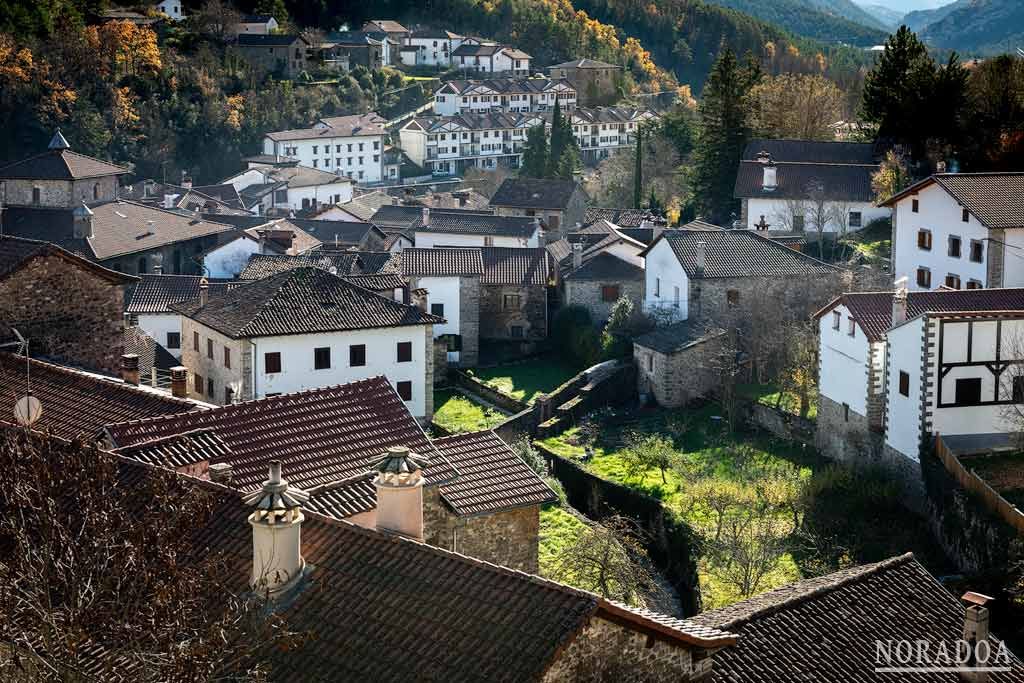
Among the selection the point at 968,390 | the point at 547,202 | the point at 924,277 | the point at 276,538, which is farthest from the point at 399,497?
the point at 547,202

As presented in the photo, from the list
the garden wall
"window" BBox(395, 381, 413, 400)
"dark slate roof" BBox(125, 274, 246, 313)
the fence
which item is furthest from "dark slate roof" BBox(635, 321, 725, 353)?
"dark slate roof" BBox(125, 274, 246, 313)

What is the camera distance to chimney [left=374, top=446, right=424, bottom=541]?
44.3 ft

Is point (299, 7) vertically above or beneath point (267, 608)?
above

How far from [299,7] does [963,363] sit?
101 metres

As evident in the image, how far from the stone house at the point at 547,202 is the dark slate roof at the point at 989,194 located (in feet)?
83.0

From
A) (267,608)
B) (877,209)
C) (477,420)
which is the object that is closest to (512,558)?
(267,608)

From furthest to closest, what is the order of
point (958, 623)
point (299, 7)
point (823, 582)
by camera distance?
point (299, 7) < point (823, 582) < point (958, 623)

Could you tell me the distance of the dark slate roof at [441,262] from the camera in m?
46.2

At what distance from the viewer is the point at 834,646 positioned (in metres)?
14.3

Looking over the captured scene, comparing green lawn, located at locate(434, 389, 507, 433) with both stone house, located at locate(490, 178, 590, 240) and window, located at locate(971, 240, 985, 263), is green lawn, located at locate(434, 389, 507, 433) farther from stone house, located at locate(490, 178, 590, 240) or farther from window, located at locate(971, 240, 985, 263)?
stone house, located at locate(490, 178, 590, 240)

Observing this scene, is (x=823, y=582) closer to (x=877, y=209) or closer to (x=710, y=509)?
(x=710, y=509)

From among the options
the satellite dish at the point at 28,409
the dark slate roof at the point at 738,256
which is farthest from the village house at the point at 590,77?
the satellite dish at the point at 28,409

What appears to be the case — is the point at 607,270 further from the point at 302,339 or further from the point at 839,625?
the point at 839,625

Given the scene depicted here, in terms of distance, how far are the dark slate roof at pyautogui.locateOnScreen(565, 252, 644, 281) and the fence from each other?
19555 millimetres
